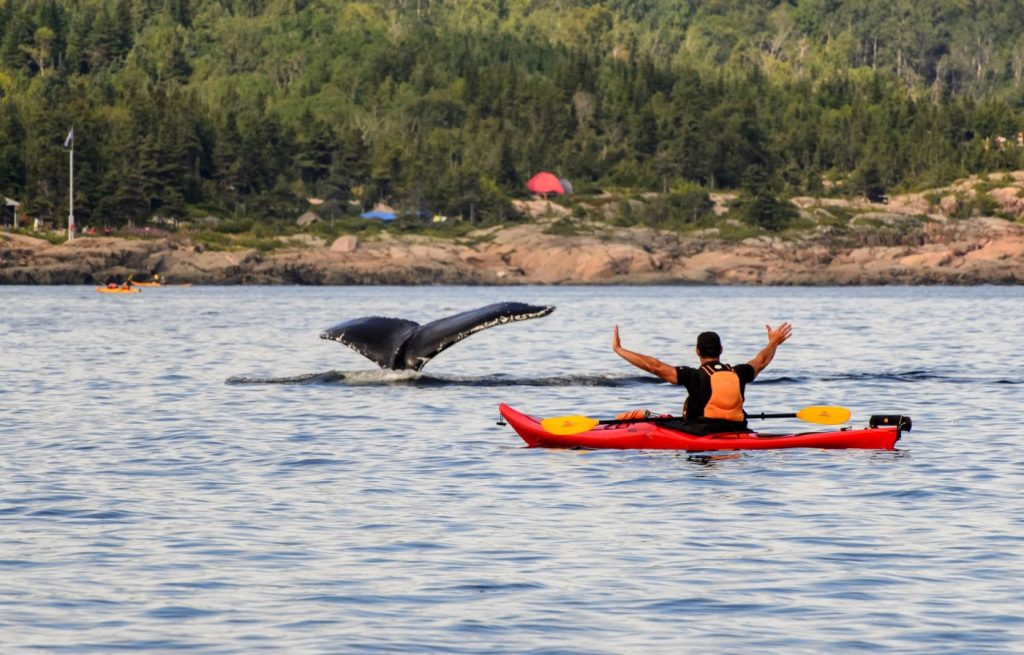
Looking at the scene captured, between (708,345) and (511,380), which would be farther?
(511,380)

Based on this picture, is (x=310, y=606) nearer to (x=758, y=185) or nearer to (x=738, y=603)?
(x=738, y=603)

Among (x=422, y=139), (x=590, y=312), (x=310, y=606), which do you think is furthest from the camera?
(x=422, y=139)

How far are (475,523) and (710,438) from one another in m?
5.67

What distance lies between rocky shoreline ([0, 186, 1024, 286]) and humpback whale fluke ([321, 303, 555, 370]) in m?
104

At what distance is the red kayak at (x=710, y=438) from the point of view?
23.5 metres

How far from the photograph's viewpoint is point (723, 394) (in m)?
23.6

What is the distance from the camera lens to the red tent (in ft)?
562

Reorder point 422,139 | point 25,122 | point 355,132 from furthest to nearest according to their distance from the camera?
point 422,139 → point 355,132 → point 25,122

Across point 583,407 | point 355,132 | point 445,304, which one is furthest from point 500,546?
point 355,132

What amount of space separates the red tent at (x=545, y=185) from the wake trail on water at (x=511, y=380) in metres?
129

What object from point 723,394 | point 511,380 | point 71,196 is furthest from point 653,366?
point 71,196

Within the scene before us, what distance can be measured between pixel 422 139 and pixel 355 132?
1428 cm

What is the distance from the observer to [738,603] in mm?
14430

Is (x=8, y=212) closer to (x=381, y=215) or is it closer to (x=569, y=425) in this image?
(x=381, y=215)
